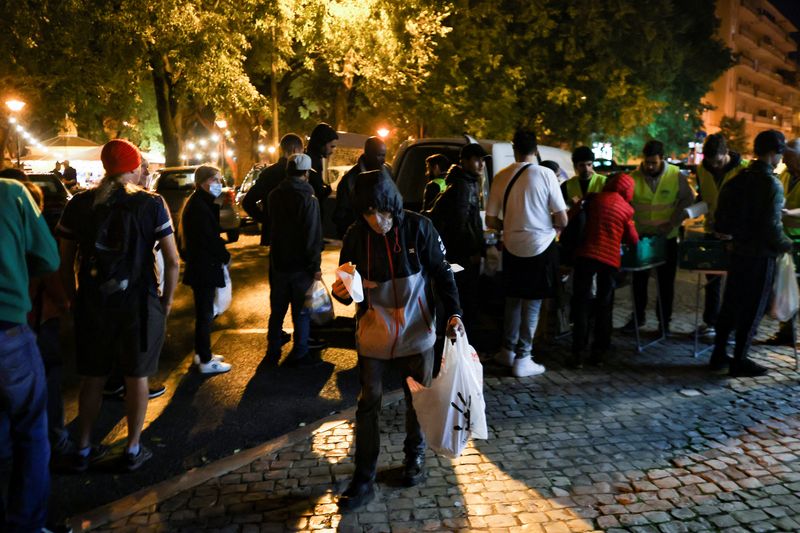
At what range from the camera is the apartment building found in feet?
300

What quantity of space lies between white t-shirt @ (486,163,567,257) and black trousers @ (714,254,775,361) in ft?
5.29

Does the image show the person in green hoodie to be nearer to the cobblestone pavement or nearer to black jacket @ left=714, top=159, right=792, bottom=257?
the cobblestone pavement

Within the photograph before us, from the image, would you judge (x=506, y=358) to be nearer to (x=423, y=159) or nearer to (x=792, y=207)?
(x=792, y=207)

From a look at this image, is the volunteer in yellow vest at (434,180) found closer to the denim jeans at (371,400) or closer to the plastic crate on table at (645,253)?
the plastic crate on table at (645,253)

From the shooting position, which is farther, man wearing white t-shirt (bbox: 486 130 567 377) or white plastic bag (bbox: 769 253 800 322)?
white plastic bag (bbox: 769 253 800 322)

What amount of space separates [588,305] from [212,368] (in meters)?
3.54

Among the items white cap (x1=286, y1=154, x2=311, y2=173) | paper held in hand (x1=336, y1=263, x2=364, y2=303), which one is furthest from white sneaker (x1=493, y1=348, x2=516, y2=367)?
paper held in hand (x1=336, y1=263, x2=364, y2=303)

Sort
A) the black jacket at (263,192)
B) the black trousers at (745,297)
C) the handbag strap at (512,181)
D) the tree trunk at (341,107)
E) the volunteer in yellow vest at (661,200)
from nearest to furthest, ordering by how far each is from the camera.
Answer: the black trousers at (745,297) < the handbag strap at (512,181) < the black jacket at (263,192) < the volunteer in yellow vest at (661,200) < the tree trunk at (341,107)

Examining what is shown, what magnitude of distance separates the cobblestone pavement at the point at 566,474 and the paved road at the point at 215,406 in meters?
0.44

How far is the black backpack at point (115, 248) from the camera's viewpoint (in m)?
4.19

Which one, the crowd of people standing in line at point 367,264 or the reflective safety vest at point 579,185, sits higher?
the reflective safety vest at point 579,185

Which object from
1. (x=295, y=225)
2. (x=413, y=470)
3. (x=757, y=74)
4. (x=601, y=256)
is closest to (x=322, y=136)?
(x=295, y=225)

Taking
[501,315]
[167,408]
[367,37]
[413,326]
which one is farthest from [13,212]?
[367,37]

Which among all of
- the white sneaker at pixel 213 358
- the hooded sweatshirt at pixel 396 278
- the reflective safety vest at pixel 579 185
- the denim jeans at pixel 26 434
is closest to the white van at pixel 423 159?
the reflective safety vest at pixel 579 185
